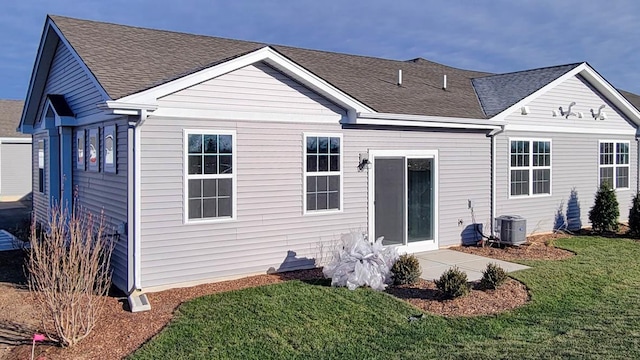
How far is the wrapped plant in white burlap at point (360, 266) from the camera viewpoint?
320 inches

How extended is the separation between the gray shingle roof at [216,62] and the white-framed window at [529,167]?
1561 mm

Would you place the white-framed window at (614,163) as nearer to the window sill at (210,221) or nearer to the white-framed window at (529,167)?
the white-framed window at (529,167)

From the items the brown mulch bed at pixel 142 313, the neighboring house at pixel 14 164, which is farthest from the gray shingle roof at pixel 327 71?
the neighboring house at pixel 14 164

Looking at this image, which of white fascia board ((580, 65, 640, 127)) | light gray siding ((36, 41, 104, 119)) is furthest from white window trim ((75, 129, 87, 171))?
white fascia board ((580, 65, 640, 127))

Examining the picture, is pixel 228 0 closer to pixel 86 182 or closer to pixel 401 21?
pixel 401 21

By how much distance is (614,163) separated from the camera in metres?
15.9

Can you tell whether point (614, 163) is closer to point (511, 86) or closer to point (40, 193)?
point (511, 86)

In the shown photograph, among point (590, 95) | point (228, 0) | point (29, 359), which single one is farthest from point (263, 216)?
point (228, 0)

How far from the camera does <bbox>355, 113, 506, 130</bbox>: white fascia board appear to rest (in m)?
10.2

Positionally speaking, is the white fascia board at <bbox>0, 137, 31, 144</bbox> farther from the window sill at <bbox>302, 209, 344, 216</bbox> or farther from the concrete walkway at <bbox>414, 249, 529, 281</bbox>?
the concrete walkway at <bbox>414, 249, 529, 281</bbox>

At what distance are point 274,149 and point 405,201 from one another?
3549mm

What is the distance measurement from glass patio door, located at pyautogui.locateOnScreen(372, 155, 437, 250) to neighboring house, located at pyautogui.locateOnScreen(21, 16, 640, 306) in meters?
0.03

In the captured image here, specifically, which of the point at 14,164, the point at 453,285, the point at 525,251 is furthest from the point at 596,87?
the point at 14,164

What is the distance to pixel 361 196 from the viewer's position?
10.5m
